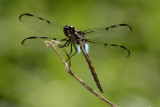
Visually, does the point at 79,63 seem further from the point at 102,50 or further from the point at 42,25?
the point at 42,25

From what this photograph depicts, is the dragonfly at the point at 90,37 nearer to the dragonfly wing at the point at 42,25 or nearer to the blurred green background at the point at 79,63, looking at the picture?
the dragonfly wing at the point at 42,25

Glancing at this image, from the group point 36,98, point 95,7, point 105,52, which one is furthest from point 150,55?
point 36,98

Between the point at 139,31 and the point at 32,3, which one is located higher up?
the point at 32,3

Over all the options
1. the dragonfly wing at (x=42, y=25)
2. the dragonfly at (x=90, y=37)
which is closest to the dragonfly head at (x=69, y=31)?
the dragonfly at (x=90, y=37)

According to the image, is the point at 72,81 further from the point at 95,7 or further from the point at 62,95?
the point at 95,7

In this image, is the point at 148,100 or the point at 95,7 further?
the point at 95,7
